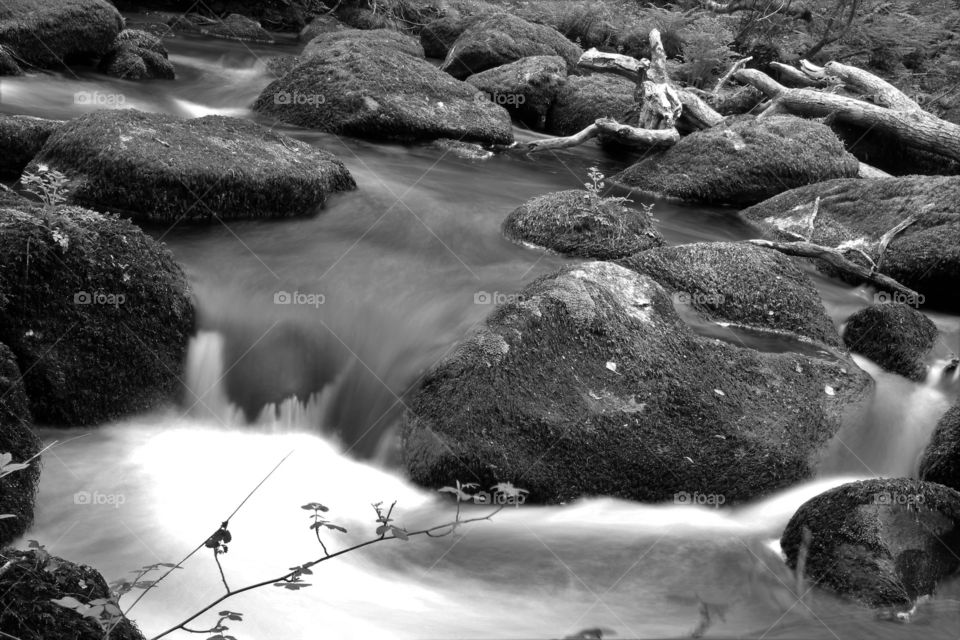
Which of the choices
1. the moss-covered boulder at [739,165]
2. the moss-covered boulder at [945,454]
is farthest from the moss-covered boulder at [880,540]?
the moss-covered boulder at [739,165]

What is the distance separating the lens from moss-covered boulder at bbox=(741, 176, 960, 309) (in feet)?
27.0

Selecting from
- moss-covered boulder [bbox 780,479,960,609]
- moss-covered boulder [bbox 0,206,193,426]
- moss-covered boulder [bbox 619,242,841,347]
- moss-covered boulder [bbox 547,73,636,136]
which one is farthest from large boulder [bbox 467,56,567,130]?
moss-covered boulder [bbox 780,479,960,609]

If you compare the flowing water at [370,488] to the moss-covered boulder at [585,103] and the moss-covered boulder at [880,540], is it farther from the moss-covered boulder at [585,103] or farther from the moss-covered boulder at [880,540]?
the moss-covered boulder at [585,103]

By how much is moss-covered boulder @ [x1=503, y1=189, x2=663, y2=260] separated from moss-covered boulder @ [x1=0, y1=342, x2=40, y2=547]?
14.7 feet

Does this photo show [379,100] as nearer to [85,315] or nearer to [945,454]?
[85,315]

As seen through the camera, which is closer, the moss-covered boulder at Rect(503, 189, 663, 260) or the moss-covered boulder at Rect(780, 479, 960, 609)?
the moss-covered boulder at Rect(780, 479, 960, 609)

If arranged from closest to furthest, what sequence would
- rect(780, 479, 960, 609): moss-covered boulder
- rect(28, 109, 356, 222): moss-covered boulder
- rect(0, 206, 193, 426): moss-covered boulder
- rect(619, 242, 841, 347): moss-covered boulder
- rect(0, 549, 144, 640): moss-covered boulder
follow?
rect(0, 549, 144, 640): moss-covered boulder → rect(780, 479, 960, 609): moss-covered boulder → rect(0, 206, 193, 426): moss-covered boulder → rect(619, 242, 841, 347): moss-covered boulder → rect(28, 109, 356, 222): moss-covered boulder

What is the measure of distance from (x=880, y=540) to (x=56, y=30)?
11598 mm

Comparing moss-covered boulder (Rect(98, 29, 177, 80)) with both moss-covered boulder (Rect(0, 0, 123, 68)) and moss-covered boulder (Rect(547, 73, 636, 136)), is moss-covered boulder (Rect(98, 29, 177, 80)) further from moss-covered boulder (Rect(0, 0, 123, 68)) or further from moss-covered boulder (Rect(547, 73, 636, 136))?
moss-covered boulder (Rect(547, 73, 636, 136))

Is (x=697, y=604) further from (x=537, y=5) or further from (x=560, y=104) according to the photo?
(x=537, y=5)

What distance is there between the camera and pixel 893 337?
6.90 meters

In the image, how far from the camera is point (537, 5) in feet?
67.9

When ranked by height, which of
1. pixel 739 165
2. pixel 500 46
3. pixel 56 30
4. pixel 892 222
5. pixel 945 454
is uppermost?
pixel 56 30

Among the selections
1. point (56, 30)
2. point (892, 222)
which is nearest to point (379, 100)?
point (56, 30)
